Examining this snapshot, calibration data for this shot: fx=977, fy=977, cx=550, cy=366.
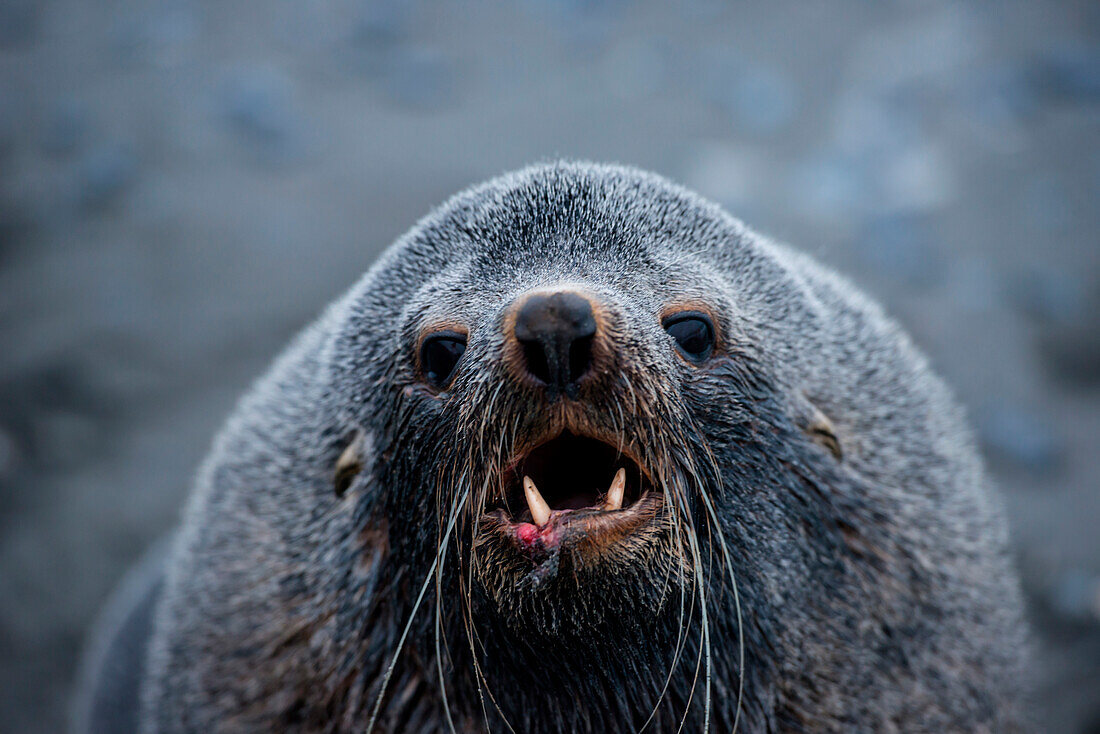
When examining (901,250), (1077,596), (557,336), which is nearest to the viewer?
(557,336)

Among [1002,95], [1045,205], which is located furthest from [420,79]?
[1045,205]

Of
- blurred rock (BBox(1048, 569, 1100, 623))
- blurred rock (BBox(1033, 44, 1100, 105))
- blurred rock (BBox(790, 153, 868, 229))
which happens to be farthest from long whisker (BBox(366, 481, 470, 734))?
blurred rock (BBox(1033, 44, 1100, 105))

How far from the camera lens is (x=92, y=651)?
5.35 m

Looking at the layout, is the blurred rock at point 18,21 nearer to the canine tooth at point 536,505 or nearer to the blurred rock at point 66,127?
the blurred rock at point 66,127

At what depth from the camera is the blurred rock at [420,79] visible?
904cm

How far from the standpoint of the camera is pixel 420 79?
9.27 meters

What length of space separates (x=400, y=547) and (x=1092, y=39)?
8717 millimetres

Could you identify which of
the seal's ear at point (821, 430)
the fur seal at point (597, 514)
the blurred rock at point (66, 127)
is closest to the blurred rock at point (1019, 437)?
the fur seal at point (597, 514)

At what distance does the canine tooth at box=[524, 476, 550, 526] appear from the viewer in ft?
7.39

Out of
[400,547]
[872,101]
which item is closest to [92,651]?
[400,547]

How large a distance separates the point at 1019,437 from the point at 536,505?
5.13 meters

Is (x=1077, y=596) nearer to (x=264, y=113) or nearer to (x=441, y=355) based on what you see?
(x=441, y=355)

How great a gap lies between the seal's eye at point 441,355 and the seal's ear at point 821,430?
3.56 feet

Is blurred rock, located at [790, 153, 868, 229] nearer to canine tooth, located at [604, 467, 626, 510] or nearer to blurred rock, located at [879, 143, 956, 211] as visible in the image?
blurred rock, located at [879, 143, 956, 211]
